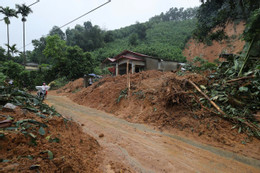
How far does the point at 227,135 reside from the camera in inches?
165

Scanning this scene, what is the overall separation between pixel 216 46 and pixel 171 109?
38.4 m

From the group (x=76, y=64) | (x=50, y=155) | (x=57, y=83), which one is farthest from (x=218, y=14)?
(x=57, y=83)

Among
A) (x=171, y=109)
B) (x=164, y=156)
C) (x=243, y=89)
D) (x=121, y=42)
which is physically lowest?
(x=164, y=156)

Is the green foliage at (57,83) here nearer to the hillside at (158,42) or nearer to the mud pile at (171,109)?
the hillside at (158,42)

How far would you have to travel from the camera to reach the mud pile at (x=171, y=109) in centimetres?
435

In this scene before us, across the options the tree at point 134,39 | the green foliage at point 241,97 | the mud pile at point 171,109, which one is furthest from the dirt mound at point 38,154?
the tree at point 134,39

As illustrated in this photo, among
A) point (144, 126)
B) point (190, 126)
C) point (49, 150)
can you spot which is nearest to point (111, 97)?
point (144, 126)

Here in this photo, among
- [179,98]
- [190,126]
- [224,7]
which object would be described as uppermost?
[224,7]

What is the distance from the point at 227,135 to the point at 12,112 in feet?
19.1

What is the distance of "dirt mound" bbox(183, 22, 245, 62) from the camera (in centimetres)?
3183

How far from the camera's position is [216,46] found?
1405 inches

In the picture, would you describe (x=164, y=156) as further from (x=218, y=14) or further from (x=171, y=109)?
(x=218, y=14)

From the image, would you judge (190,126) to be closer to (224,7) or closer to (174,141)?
(174,141)

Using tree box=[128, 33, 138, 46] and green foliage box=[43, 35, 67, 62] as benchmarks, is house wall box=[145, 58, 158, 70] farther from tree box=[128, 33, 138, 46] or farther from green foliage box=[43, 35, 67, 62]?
tree box=[128, 33, 138, 46]
